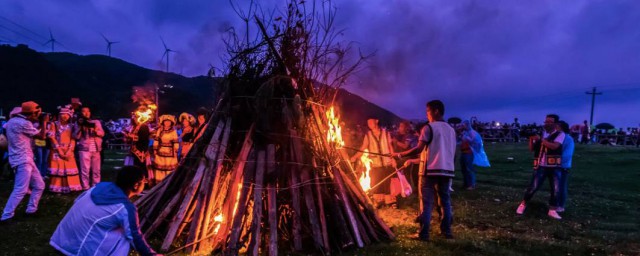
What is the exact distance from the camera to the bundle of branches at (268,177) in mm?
5727

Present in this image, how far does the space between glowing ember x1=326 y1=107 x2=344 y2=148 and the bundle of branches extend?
161 mm

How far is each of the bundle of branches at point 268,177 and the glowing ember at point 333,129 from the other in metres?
0.16

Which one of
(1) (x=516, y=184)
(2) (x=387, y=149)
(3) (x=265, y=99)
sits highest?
(3) (x=265, y=99)

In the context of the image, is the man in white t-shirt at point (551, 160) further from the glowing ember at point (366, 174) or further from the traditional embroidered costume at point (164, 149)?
the traditional embroidered costume at point (164, 149)

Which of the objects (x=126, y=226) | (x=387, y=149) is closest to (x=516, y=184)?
(x=387, y=149)

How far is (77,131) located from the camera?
9898 mm

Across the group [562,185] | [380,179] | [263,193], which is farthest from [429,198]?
[562,185]

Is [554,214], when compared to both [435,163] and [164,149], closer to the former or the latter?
[435,163]

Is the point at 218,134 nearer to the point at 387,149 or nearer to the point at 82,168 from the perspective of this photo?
the point at 387,149

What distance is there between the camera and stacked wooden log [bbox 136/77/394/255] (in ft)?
18.7

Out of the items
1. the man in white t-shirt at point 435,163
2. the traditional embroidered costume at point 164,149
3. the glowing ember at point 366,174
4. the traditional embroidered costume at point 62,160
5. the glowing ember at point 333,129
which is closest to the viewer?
the man in white t-shirt at point 435,163

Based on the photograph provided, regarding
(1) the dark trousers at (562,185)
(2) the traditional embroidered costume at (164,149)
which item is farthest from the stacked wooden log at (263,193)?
(1) the dark trousers at (562,185)

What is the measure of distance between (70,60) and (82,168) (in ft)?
549

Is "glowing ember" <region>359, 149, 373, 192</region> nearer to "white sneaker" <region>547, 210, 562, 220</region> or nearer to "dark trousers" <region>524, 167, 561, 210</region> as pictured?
"dark trousers" <region>524, 167, 561, 210</region>
